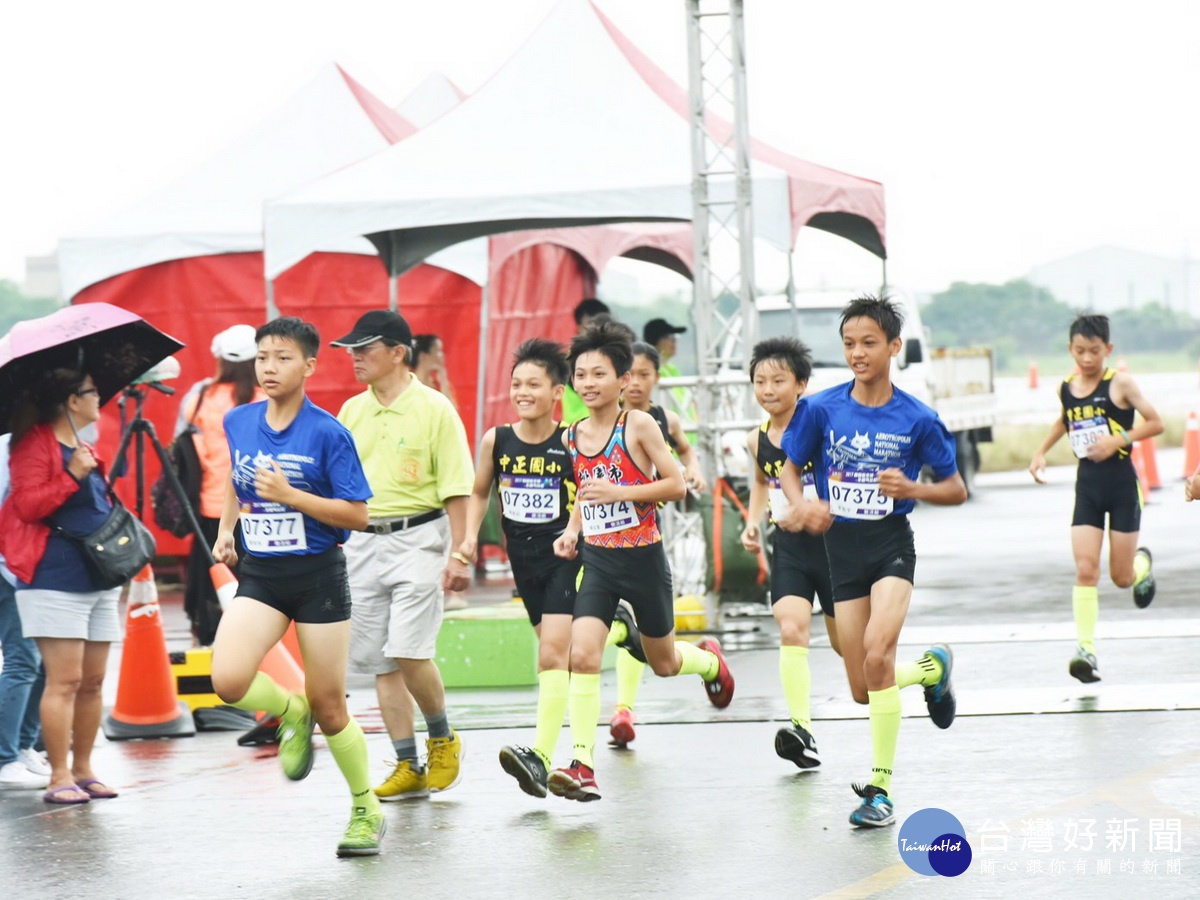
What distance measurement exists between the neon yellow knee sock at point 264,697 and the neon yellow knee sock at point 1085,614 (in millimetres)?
4957

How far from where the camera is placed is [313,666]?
21.4 feet

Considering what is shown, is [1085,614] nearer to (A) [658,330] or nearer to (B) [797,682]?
(B) [797,682]

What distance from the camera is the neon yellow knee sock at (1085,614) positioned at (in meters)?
9.97

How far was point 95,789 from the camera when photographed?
7.89 metres

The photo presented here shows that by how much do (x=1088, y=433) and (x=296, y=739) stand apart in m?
5.62

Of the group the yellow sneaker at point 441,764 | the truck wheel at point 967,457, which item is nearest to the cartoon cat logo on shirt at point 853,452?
the yellow sneaker at point 441,764

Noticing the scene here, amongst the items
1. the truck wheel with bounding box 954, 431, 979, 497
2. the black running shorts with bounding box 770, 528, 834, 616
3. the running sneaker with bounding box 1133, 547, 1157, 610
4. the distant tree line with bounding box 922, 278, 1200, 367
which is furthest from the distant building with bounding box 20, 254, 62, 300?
the distant tree line with bounding box 922, 278, 1200, 367

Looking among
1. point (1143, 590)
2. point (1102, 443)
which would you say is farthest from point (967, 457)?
point (1102, 443)

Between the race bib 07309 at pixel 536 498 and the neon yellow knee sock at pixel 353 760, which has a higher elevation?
the race bib 07309 at pixel 536 498

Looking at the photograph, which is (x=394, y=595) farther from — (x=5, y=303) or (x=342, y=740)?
(x=5, y=303)

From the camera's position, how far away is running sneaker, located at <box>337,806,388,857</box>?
6496mm

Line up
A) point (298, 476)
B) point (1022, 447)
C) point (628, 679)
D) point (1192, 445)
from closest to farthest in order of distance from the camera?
point (298, 476) < point (628, 679) < point (1192, 445) < point (1022, 447)

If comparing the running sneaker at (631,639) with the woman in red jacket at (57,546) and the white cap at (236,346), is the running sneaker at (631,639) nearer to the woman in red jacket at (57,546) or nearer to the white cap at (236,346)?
the woman in red jacket at (57,546)

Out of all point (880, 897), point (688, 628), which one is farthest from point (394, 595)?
point (688, 628)
